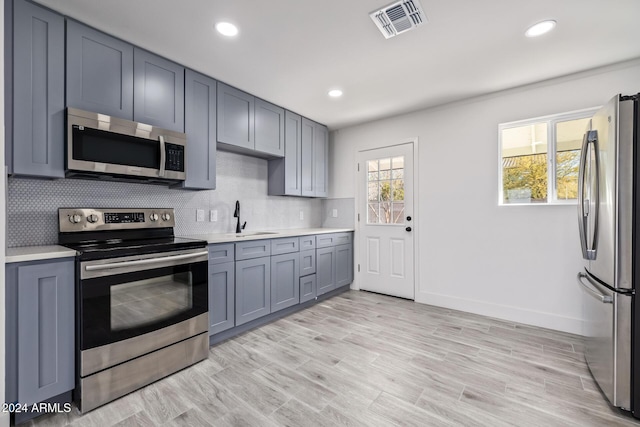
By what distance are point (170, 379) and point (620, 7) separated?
3859mm

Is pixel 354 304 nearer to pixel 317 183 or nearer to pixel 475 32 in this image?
pixel 317 183

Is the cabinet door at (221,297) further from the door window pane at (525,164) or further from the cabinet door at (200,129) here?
the door window pane at (525,164)

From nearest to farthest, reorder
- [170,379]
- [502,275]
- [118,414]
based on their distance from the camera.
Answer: [118,414]
[170,379]
[502,275]

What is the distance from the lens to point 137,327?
1906 mm

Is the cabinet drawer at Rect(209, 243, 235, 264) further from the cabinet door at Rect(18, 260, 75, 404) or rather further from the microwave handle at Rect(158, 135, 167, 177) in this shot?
the cabinet door at Rect(18, 260, 75, 404)

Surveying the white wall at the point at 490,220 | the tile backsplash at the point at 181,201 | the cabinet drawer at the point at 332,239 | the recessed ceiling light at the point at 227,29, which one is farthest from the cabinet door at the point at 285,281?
the recessed ceiling light at the point at 227,29

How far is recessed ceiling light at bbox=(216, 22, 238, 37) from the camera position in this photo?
2008 millimetres

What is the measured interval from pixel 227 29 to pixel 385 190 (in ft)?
8.98

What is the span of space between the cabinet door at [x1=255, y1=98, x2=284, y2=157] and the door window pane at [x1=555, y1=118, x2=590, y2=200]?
115 inches

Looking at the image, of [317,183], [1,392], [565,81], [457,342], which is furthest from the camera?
[317,183]

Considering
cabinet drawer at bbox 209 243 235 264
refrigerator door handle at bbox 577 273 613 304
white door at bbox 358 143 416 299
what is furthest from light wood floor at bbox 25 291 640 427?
white door at bbox 358 143 416 299

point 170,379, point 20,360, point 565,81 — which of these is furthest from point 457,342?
point 20,360

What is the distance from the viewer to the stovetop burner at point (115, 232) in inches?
73.7

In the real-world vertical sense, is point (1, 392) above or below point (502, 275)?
below
